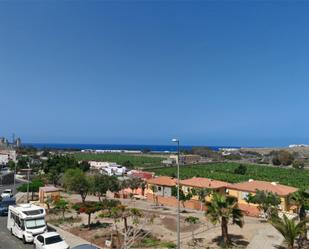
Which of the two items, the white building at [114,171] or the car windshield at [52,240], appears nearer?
the car windshield at [52,240]

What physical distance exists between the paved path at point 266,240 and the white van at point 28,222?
57.6 feet

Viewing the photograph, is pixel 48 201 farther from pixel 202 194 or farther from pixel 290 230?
pixel 290 230

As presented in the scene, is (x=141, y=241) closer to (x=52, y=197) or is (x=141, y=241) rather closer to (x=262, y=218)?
(x=262, y=218)

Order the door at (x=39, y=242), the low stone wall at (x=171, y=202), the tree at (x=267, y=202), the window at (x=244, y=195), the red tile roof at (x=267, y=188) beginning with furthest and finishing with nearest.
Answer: the window at (x=244, y=195) < the low stone wall at (x=171, y=202) < the red tile roof at (x=267, y=188) < the tree at (x=267, y=202) < the door at (x=39, y=242)

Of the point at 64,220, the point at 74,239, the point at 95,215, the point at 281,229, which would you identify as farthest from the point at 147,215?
the point at 281,229

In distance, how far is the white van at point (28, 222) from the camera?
30.2 metres

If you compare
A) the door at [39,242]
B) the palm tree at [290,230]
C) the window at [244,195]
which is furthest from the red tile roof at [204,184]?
the door at [39,242]

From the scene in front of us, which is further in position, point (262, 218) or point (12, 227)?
point (262, 218)


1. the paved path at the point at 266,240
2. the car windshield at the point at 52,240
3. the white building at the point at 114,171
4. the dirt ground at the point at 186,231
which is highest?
the white building at the point at 114,171

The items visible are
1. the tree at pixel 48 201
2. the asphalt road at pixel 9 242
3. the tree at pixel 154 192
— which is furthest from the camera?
the tree at pixel 154 192

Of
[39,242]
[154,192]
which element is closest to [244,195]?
[154,192]

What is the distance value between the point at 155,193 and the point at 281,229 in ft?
108

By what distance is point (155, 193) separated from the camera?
184 ft

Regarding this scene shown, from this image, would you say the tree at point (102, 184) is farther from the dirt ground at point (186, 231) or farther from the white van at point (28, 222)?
the white van at point (28, 222)
